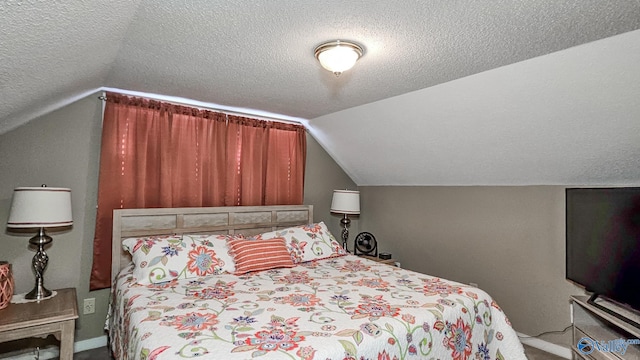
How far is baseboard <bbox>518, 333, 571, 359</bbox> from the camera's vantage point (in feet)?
8.30

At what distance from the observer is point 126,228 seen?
2.63m

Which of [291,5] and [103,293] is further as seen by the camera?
[103,293]

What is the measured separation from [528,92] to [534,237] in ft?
4.33

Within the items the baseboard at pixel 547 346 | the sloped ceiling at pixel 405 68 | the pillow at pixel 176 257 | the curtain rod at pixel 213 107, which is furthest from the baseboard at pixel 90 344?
the baseboard at pixel 547 346

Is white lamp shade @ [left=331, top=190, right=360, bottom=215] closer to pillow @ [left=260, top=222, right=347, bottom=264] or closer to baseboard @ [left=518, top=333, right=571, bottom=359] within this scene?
pillow @ [left=260, top=222, right=347, bottom=264]

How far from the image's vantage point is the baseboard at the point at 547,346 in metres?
2.53

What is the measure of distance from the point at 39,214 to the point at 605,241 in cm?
366

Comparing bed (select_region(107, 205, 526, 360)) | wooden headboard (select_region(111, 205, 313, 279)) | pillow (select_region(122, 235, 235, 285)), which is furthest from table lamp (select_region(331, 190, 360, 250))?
pillow (select_region(122, 235, 235, 285))

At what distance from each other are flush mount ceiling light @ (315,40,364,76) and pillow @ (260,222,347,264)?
1.70m

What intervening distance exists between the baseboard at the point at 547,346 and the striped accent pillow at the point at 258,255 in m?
2.13

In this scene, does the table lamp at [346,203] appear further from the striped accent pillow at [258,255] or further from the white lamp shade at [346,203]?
the striped accent pillow at [258,255]

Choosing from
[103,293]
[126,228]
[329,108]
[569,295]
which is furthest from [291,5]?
[569,295]

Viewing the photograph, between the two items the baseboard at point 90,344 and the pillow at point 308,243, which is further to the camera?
the pillow at point 308,243

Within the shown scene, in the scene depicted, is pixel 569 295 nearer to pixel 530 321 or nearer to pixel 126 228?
pixel 530 321
